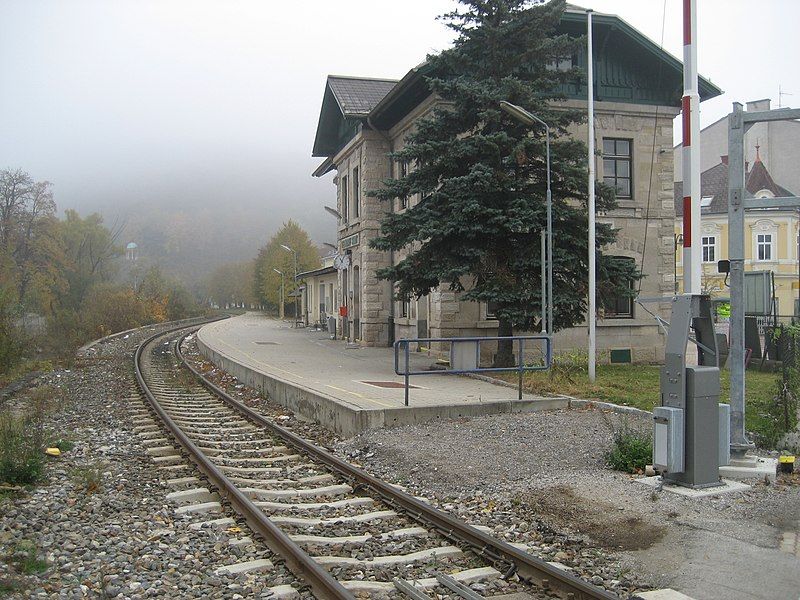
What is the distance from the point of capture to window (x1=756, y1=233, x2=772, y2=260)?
46.6 meters

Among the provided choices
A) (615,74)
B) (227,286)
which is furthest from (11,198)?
(227,286)

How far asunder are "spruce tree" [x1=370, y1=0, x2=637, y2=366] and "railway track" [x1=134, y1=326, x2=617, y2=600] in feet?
25.4

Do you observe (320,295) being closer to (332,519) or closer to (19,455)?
(19,455)

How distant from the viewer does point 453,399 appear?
13211 mm

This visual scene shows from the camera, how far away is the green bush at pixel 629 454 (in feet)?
28.0

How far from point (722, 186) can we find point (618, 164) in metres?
30.5

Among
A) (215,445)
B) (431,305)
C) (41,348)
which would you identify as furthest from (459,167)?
(41,348)

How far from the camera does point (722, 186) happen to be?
1999 inches

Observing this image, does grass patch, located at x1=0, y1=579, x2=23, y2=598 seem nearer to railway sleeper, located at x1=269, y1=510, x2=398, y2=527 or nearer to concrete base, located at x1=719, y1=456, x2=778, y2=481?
railway sleeper, located at x1=269, y1=510, x2=398, y2=527

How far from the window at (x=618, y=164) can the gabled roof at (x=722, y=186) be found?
72.0ft

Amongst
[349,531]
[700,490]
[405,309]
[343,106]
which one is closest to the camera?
[349,531]

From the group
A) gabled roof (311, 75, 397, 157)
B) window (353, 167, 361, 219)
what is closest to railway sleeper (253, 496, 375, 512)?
gabled roof (311, 75, 397, 157)

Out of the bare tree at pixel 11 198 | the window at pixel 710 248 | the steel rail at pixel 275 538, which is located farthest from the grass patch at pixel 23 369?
the window at pixel 710 248

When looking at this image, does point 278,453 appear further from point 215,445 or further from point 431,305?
point 431,305
